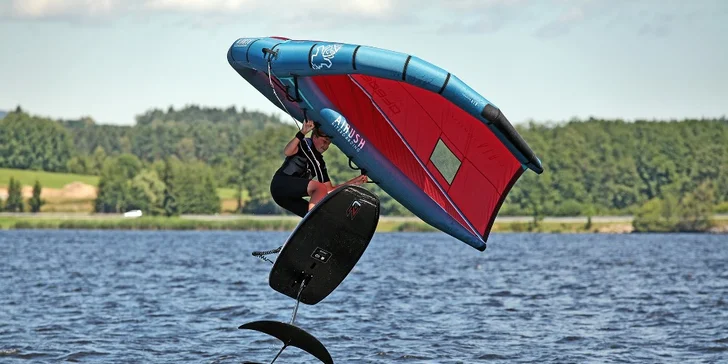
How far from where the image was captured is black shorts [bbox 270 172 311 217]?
42.4 feet

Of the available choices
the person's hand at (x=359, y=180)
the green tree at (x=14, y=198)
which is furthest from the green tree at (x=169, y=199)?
the person's hand at (x=359, y=180)

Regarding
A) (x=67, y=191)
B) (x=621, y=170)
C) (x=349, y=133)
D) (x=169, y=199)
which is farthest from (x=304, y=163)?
(x=621, y=170)

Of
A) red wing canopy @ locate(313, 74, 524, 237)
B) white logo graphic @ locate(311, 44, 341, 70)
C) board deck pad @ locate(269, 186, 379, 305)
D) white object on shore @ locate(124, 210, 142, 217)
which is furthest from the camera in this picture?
white object on shore @ locate(124, 210, 142, 217)

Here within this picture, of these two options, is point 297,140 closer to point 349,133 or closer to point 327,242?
point 349,133

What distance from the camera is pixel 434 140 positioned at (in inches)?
539

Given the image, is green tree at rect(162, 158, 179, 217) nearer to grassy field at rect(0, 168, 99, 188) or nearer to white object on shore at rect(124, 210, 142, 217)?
white object on shore at rect(124, 210, 142, 217)

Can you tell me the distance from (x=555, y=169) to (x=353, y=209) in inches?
5902

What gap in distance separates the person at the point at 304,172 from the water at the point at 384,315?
7.06m

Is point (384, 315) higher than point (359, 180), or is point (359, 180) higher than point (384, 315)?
point (359, 180)

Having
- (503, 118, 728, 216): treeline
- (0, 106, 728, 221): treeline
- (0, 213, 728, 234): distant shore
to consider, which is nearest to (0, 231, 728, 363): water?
(0, 213, 728, 234): distant shore

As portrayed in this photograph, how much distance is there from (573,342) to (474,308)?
7.73m

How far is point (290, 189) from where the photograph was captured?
42.6 feet

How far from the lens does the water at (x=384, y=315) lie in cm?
2112

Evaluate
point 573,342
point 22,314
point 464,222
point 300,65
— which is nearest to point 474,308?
point 573,342
